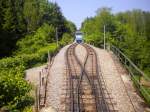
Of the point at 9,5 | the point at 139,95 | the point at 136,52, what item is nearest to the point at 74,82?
the point at 139,95

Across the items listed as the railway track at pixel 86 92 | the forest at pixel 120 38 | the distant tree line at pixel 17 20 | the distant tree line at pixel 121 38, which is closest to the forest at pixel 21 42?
the distant tree line at pixel 17 20

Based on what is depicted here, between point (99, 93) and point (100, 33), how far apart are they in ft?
192

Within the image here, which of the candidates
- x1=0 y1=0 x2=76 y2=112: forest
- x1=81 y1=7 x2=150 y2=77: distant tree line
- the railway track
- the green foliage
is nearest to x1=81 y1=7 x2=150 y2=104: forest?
x1=81 y1=7 x2=150 y2=77: distant tree line

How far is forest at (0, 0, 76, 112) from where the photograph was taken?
21188 millimetres

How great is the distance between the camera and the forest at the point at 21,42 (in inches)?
834

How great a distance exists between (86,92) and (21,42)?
43.3 m

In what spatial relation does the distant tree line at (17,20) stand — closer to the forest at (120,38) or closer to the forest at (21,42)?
the forest at (21,42)

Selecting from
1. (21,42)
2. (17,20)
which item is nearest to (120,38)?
(17,20)

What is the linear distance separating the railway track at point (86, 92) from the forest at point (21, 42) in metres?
2.76

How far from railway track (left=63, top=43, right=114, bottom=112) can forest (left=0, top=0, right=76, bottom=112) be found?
2759 millimetres

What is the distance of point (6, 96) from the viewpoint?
827 inches

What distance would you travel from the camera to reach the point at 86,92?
76.0 feet

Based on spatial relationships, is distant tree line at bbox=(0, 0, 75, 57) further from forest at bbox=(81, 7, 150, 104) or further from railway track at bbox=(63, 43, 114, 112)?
railway track at bbox=(63, 43, 114, 112)

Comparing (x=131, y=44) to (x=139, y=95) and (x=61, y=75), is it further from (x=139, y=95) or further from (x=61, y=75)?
(x=139, y=95)
